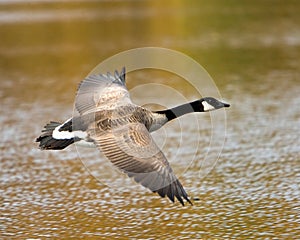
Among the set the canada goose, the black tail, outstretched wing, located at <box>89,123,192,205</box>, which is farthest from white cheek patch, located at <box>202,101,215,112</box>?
the black tail

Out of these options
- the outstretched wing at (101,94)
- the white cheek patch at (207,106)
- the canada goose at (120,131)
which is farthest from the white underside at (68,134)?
the white cheek patch at (207,106)

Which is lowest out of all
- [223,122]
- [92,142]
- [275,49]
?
[92,142]

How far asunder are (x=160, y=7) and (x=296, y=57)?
703 inches

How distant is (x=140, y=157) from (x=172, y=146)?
4553mm

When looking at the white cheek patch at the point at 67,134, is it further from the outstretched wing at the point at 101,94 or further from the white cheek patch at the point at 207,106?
the white cheek patch at the point at 207,106

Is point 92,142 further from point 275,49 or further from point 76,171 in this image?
point 275,49

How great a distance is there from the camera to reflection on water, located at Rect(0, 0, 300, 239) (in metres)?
8.73

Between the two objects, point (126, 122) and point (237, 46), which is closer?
point (126, 122)

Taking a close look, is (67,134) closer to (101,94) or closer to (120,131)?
(120,131)

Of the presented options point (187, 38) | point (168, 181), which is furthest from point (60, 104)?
point (187, 38)

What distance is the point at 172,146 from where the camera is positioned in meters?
12.6

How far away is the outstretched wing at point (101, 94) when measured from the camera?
945cm

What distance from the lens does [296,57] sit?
21.1 m

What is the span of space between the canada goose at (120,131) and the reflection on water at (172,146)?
2.66ft
